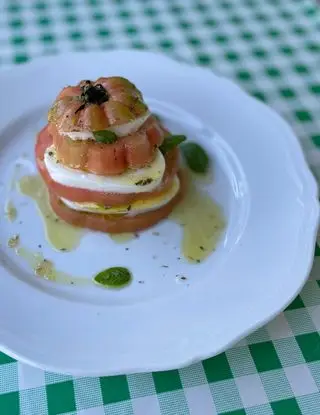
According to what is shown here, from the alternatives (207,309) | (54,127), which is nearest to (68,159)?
(54,127)

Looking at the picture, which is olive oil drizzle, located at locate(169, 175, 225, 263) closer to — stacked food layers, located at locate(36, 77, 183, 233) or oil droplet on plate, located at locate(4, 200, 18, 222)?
stacked food layers, located at locate(36, 77, 183, 233)

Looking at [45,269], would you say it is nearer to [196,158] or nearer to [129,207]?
[129,207]

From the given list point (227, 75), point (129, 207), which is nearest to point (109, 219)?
point (129, 207)

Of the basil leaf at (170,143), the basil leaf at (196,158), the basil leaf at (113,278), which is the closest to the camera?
the basil leaf at (113,278)

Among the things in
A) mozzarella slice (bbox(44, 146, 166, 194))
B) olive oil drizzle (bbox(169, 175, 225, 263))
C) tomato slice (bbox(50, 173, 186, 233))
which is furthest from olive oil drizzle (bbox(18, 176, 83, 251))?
olive oil drizzle (bbox(169, 175, 225, 263))

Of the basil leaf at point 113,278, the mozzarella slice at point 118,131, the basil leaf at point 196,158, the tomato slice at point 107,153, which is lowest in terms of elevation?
the basil leaf at point 196,158

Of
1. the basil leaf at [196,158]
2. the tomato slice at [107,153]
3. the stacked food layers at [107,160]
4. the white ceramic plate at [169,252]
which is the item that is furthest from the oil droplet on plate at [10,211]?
→ the basil leaf at [196,158]

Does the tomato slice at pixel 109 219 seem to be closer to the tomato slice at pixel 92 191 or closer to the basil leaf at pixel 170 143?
the tomato slice at pixel 92 191
